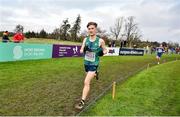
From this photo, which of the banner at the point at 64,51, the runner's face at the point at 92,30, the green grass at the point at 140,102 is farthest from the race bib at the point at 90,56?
the banner at the point at 64,51

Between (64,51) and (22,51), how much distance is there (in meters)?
8.14

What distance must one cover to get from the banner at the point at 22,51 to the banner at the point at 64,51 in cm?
146

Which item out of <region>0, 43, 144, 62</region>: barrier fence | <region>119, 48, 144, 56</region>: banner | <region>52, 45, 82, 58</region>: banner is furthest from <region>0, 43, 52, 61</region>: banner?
<region>119, 48, 144, 56</region>: banner

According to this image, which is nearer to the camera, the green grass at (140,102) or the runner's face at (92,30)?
the runner's face at (92,30)

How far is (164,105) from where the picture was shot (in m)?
8.43

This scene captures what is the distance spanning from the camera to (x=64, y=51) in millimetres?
28750

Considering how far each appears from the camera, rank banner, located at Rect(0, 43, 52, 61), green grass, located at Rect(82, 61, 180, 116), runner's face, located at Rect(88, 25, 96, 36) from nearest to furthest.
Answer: runner's face, located at Rect(88, 25, 96, 36), green grass, located at Rect(82, 61, 180, 116), banner, located at Rect(0, 43, 52, 61)

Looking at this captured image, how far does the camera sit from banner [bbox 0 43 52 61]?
754 inches

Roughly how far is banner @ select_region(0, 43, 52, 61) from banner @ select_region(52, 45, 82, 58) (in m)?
1.46

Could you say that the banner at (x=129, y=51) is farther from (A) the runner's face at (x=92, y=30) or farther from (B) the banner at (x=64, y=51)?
(A) the runner's face at (x=92, y=30)

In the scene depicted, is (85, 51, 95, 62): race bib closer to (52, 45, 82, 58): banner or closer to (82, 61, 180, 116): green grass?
(82, 61, 180, 116): green grass

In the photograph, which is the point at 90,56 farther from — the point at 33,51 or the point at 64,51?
the point at 64,51

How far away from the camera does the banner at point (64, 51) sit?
27.0 metres

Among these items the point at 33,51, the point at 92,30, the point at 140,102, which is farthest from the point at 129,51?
the point at 92,30
